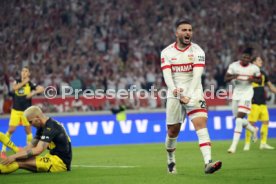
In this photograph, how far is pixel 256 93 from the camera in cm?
2052

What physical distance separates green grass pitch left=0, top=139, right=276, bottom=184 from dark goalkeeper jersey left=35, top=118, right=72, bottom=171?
375 mm

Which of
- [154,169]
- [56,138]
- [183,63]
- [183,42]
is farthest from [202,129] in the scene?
[56,138]

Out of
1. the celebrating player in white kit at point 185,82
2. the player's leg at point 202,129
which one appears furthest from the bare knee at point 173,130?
the player's leg at point 202,129

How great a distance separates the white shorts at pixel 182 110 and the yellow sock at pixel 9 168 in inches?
116

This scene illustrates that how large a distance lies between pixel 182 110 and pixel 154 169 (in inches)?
76.6

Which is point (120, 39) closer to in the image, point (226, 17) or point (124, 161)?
point (226, 17)

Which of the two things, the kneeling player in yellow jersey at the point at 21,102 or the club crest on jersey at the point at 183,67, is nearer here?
the club crest on jersey at the point at 183,67

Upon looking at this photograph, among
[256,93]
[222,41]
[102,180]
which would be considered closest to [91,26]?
[222,41]

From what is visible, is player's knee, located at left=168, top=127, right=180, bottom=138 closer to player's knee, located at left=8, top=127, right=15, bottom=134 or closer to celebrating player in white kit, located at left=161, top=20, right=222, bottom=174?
celebrating player in white kit, located at left=161, top=20, right=222, bottom=174

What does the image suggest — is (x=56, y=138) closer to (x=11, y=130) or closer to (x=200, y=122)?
(x=200, y=122)

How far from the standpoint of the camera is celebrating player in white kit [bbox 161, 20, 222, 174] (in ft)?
38.5

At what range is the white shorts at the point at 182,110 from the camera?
1181 centimetres

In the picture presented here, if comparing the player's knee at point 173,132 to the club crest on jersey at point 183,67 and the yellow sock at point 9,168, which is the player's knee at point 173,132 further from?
the yellow sock at point 9,168

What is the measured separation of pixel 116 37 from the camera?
31422 mm
